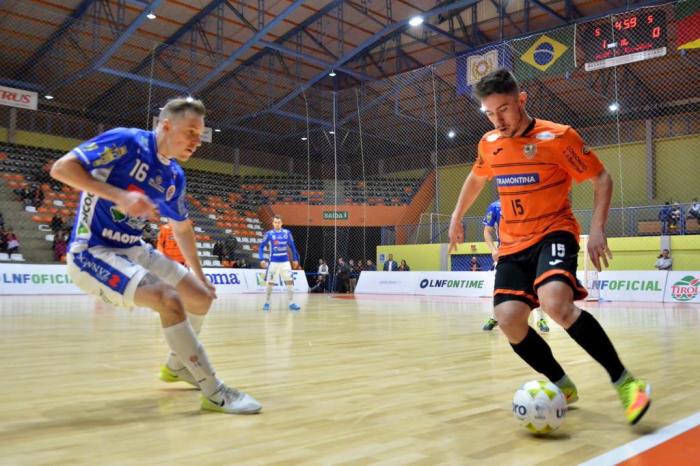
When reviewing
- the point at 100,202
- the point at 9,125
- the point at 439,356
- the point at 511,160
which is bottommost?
the point at 439,356

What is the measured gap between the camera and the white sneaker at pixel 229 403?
111 inches

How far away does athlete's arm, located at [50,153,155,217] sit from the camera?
2.44m

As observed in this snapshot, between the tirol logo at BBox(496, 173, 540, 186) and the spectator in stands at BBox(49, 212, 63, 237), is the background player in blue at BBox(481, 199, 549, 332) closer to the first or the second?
the tirol logo at BBox(496, 173, 540, 186)

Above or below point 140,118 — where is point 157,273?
below

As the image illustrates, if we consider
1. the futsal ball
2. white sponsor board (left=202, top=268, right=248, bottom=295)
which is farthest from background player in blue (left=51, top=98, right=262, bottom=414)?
white sponsor board (left=202, top=268, right=248, bottom=295)

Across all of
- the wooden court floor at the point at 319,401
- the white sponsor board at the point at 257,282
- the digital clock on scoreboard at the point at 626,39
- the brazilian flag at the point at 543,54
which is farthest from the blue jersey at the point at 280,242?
the digital clock on scoreboard at the point at 626,39

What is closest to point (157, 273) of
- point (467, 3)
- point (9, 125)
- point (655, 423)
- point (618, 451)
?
point (618, 451)

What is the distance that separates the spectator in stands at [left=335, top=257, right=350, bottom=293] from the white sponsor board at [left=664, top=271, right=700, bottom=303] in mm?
10101

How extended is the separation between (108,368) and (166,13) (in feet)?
56.4

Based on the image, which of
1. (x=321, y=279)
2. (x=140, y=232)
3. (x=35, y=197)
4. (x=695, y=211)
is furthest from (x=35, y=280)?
(x=695, y=211)

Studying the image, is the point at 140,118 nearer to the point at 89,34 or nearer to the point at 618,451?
the point at 89,34

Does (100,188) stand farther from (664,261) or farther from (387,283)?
(387,283)

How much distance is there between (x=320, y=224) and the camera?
72.0ft

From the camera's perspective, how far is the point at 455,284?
17609 mm
